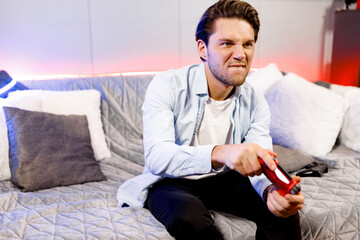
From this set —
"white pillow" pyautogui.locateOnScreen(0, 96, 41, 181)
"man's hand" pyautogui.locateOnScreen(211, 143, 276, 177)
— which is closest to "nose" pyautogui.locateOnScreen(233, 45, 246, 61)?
"man's hand" pyautogui.locateOnScreen(211, 143, 276, 177)

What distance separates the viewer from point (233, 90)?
1.51m

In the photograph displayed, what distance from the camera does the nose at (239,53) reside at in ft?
4.36

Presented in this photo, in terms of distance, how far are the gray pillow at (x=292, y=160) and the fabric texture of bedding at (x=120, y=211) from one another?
4.5 inches

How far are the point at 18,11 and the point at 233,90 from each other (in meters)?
1.60

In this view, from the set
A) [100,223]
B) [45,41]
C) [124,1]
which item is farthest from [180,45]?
[100,223]

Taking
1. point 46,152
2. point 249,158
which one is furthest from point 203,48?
point 46,152

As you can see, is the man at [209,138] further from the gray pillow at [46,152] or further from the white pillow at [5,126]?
the white pillow at [5,126]

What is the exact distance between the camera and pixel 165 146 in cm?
123

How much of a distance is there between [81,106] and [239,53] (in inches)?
42.8

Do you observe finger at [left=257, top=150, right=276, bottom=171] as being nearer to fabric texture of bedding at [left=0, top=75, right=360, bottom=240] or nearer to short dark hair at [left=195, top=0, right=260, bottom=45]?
fabric texture of bedding at [left=0, top=75, right=360, bottom=240]

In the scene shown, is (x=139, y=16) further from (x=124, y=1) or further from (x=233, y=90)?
(x=233, y=90)

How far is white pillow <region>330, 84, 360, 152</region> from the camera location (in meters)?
2.04

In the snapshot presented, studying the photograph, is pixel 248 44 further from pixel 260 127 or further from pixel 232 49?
pixel 260 127

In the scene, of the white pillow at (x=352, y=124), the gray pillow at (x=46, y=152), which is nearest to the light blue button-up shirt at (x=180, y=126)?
the gray pillow at (x=46, y=152)
